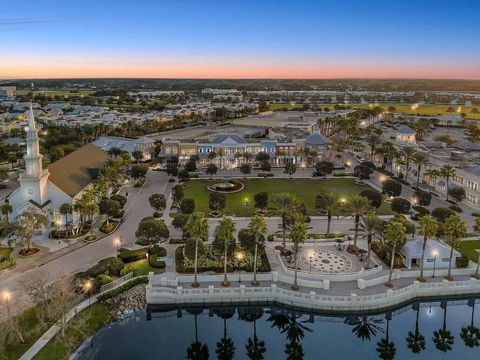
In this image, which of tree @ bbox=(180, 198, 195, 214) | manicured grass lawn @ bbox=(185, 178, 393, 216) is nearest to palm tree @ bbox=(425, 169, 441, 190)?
manicured grass lawn @ bbox=(185, 178, 393, 216)

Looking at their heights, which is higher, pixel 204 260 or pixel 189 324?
pixel 204 260

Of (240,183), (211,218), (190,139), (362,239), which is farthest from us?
(190,139)

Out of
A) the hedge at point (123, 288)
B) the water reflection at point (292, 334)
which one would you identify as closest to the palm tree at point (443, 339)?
the water reflection at point (292, 334)

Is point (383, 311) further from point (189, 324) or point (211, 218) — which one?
point (211, 218)

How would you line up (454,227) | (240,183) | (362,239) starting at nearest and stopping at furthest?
(454,227)
(362,239)
(240,183)

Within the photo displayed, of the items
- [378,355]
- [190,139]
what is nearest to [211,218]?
[378,355]

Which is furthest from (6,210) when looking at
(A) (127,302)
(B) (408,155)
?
(B) (408,155)

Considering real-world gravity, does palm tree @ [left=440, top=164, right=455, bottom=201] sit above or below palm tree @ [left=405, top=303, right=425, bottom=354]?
above

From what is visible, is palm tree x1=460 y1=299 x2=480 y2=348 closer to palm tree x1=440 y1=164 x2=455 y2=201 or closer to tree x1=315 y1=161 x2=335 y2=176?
palm tree x1=440 y1=164 x2=455 y2=201

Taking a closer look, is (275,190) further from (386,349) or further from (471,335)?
(386,349)
